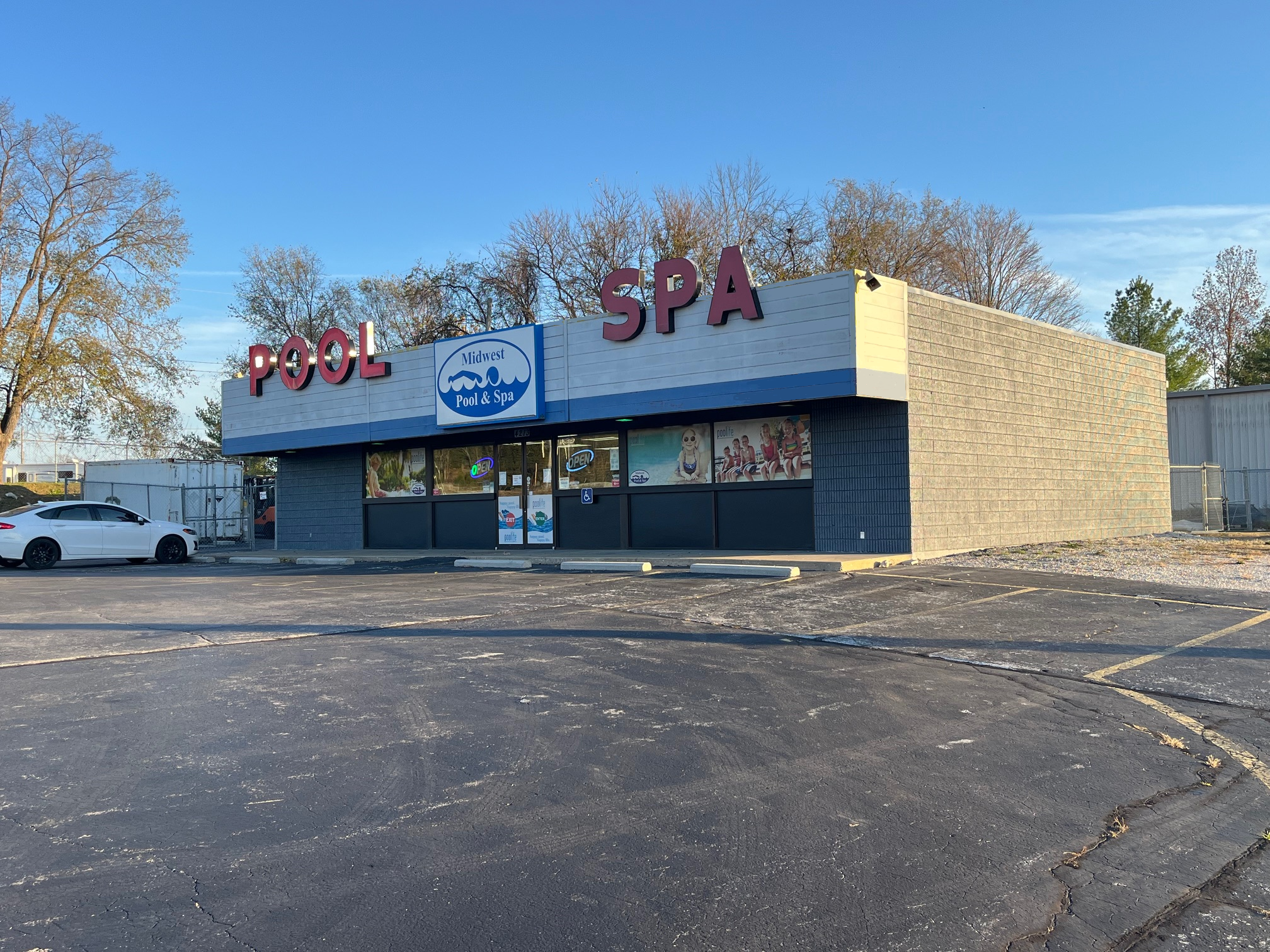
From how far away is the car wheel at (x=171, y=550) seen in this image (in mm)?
23828

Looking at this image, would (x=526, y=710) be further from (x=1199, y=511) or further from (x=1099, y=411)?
(x=1199, y=511)

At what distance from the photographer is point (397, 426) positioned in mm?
24172

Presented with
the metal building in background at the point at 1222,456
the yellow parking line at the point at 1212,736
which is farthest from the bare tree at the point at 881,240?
the yellow parking line at the point at 1212,736

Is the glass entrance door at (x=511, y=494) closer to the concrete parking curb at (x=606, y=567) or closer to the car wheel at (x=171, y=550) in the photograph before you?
the concrete parking curb at (x=606, y=567)

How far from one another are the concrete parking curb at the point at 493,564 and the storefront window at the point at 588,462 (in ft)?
10.1

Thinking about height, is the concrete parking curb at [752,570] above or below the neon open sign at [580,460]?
below

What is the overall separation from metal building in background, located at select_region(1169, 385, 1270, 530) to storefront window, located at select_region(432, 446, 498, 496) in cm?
2201

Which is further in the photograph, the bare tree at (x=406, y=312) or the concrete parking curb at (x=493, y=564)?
the bare tree at (x=406, y=312)

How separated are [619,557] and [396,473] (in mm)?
8839

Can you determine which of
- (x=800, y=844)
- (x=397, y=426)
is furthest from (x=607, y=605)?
(x=397, y=426)

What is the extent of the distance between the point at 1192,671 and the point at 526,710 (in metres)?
5.82

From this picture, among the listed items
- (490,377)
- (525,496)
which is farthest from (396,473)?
(490,377)

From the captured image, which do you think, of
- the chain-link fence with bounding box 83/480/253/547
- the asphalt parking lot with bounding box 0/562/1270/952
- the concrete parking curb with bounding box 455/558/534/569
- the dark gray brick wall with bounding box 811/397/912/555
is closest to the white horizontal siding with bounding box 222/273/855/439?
the dark gray brick wall with bounding box 811/397/912/555

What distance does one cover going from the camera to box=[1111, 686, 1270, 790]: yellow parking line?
226 inches
